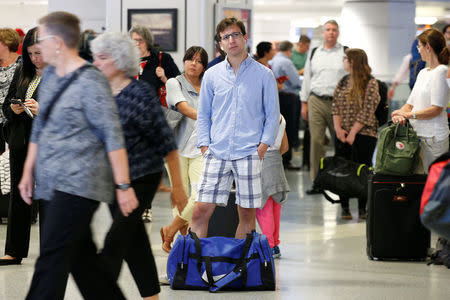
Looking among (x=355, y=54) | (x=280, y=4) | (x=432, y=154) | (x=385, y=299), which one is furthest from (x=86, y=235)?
(x=280, y=4)

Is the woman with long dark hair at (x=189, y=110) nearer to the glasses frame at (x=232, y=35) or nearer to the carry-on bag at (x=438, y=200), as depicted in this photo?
the glasses frame at (x=232, y=35)

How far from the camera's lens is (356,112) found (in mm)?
7543

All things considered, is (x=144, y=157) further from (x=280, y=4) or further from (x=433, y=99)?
(x=280, y=4)

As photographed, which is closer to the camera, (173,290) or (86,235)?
(86,235)

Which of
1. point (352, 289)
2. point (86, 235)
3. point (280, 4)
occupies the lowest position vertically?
point (352, 289)

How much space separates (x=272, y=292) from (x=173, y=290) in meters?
0.58

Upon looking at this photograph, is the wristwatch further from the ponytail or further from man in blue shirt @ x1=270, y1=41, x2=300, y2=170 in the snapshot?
man in blue shirt @ x1=270, y1=41, x2=300, y2=170

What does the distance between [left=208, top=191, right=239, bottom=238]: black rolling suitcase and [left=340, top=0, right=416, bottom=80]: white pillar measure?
9.45 metres

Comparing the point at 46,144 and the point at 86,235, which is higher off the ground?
the point at 46,144

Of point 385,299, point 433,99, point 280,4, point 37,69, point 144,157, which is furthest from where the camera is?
point 280,4

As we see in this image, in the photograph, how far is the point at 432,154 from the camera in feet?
19.1

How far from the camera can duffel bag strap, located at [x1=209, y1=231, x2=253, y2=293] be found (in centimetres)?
468

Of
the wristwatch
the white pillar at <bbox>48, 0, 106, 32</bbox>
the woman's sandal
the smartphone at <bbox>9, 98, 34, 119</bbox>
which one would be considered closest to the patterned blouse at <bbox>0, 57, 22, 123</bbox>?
the smartphone at <bbox>9, 98, 34, 119</bbox>

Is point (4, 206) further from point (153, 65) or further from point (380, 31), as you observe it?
point (380, 31)
